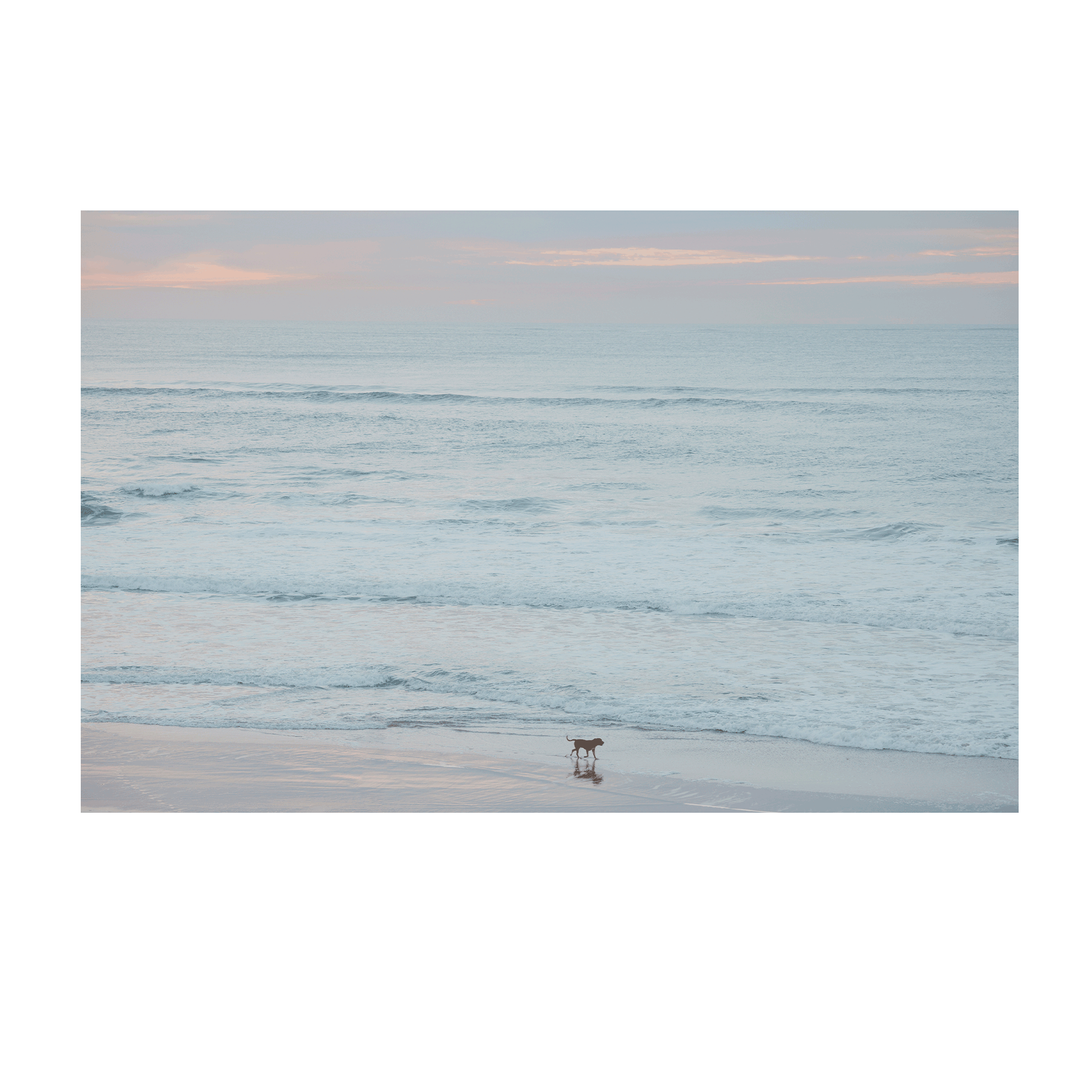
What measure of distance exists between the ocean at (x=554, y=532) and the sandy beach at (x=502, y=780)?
4.9 inches

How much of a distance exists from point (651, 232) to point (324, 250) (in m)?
1.72

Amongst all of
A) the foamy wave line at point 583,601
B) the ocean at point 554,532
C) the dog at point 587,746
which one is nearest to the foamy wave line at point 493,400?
the ocean at point 554,532

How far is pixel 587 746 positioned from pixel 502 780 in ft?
1.37

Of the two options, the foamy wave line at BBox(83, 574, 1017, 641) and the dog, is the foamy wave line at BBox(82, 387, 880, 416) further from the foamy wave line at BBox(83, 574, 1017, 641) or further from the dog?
the dog

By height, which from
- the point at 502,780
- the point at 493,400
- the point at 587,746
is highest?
the point at 493,400

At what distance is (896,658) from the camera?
4.97 m

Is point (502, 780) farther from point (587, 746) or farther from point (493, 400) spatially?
point (493, 400)

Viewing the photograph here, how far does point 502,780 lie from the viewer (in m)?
4.24

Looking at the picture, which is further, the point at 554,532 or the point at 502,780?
the point at 554,532

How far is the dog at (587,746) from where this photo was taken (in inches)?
172

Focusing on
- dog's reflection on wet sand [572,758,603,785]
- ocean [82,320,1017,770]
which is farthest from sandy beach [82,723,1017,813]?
ocean [82,320,1017,770]

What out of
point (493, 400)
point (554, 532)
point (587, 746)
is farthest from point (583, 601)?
point (493, 400)

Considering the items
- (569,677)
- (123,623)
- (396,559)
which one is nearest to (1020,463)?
(569,677)

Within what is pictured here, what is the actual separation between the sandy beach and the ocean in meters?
0.12
